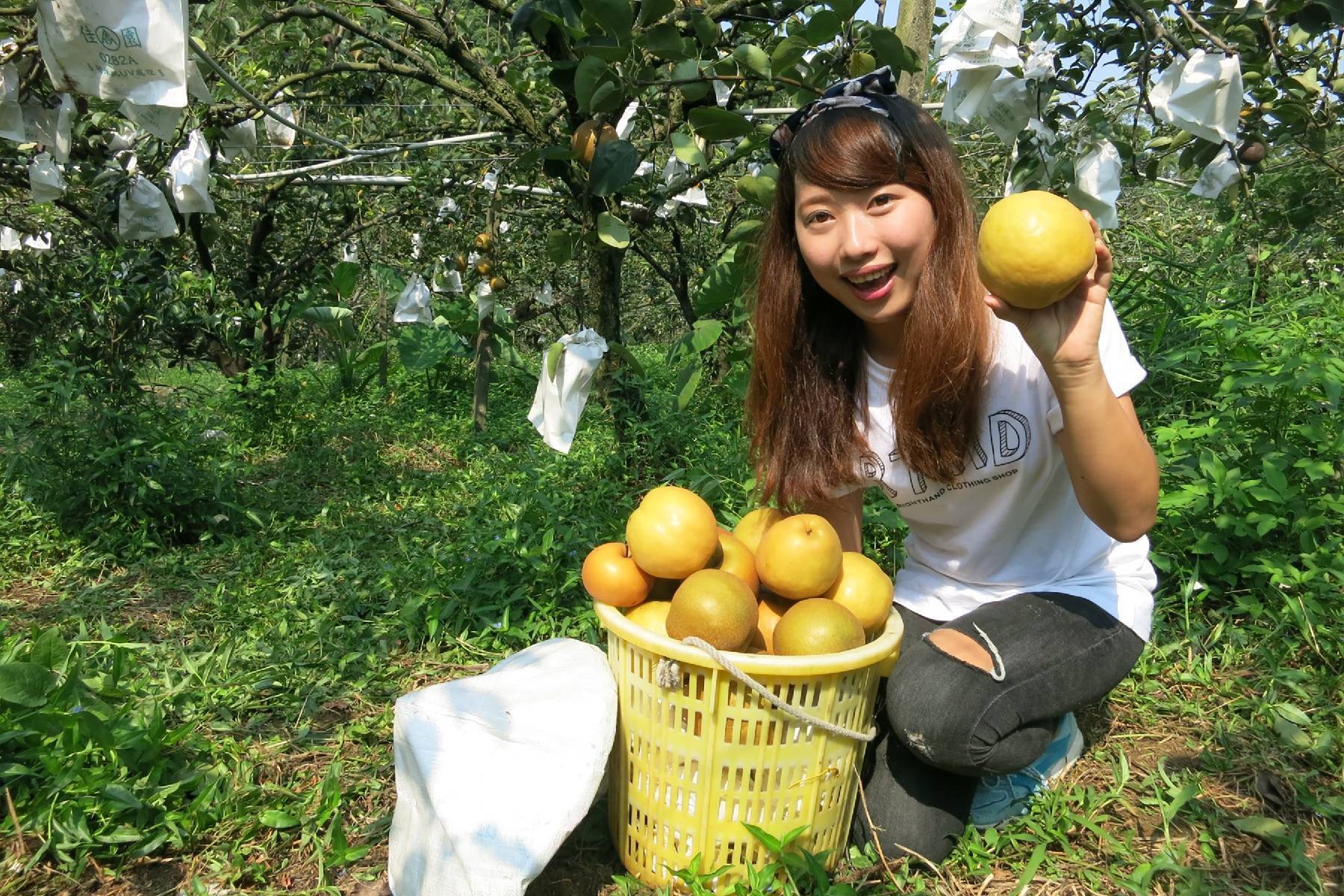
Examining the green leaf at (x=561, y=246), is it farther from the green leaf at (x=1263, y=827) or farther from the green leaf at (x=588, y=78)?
the green leaf at (x=1263, y=827)

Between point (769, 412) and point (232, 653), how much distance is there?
147cm

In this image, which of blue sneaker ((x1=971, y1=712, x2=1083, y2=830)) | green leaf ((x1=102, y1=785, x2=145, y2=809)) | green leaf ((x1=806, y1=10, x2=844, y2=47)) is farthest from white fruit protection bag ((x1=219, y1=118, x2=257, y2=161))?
blue sneaker ((x1=971, y1=712, x2=1083, y2=830))

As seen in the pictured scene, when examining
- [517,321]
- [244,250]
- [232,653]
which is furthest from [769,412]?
[244,250]

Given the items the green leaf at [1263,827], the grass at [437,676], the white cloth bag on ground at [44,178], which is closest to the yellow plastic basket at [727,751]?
the grass at [437,676]

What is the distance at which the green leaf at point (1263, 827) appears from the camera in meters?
1.47

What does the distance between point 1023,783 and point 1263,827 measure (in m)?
0.37

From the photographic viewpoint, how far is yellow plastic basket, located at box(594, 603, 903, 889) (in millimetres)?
1349

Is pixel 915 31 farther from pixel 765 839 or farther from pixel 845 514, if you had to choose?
pixel 765 839

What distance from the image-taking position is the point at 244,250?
5.98m

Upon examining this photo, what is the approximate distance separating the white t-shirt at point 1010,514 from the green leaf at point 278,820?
48.5 inches

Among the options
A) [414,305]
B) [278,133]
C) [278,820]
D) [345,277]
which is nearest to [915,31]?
[278,820]

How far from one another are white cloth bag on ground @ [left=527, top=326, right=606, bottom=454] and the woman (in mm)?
643

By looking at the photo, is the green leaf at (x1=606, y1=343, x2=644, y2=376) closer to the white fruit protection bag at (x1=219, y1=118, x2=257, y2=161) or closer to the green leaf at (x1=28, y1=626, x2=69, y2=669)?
the green leaf at (x1=28, y1=626, x2=69, y2=669)

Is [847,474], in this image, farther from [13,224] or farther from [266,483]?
[13,224]
